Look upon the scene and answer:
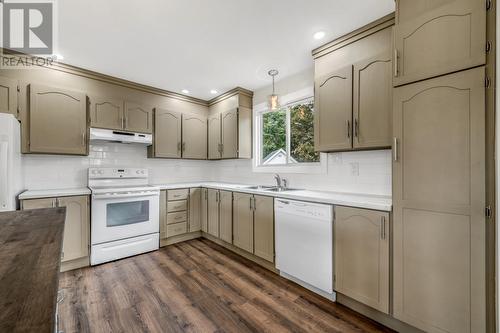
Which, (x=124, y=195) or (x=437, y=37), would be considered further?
(x=124, y=195)

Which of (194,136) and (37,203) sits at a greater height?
(194,136)

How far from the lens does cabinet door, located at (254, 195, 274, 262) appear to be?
2537mm

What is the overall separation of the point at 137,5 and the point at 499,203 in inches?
109

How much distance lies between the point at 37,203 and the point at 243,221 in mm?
2256

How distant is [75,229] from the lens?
2600 millimetres

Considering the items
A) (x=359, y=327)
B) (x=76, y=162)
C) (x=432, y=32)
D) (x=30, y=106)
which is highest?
(x=432, y=32)

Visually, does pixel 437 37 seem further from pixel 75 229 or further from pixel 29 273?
pixel 75 229

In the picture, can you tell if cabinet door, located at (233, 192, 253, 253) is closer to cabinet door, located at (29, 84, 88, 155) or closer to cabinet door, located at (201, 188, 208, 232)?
cabinet door, located at (201, 188, 208, 232)

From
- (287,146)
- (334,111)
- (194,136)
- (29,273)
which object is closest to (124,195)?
(194,136)

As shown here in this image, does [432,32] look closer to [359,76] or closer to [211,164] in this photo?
[359,76]

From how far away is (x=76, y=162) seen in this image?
3045mm

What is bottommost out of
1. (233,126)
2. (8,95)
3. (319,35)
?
(233,126)

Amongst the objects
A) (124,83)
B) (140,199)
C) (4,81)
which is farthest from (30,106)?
(140,199)

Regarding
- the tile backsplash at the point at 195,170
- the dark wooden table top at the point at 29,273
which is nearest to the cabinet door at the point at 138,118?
the tile backsplash at the point at 195,170
